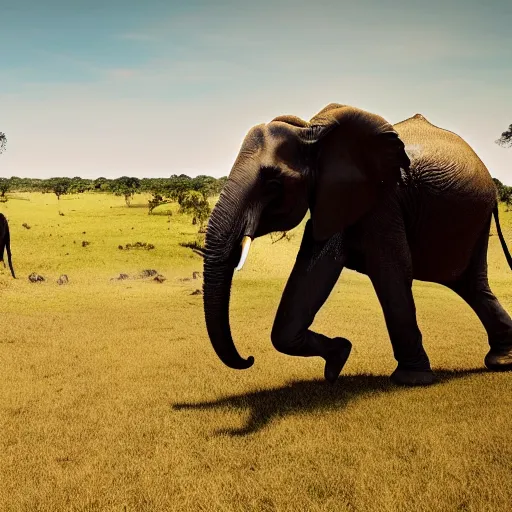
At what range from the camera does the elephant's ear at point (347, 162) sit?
26.2 feet

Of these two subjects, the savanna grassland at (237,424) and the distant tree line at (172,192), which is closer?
the savanna grassland at (237,424)

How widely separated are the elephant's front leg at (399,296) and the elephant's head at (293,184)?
0.76 metres

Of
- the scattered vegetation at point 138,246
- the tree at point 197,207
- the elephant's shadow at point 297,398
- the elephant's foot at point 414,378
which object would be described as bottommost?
the scattered vegetation at point 138,246

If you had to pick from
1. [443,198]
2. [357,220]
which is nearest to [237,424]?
[357,220]

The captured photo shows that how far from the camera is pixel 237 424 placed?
24.9 feet

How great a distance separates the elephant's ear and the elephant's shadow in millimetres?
2324

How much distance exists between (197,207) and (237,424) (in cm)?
4206

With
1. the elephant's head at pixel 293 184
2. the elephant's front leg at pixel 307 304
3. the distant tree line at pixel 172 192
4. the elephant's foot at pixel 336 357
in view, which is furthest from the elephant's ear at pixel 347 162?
the distant tree line at pixel 172 192

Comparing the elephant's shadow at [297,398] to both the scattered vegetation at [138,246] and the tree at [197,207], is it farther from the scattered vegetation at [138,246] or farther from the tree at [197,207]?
the tree at [197,207]

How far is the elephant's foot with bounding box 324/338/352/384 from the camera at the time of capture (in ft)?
29.3

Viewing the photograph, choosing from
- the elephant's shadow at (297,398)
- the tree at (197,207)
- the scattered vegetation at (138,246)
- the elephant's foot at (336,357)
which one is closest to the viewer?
the elephant's shadow at (297,398)

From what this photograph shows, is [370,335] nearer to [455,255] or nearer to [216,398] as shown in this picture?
[455,255]

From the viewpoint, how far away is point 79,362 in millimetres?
11703

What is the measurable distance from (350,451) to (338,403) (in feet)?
5.76
